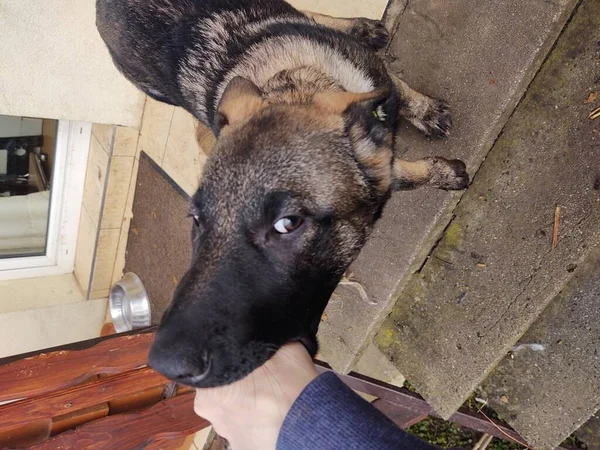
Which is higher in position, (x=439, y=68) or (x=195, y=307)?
(x=439, y=68)

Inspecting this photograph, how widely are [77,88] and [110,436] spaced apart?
3511 millimetres

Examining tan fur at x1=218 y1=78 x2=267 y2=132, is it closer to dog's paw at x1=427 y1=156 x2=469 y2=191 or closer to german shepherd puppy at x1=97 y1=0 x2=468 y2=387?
german shepherd puppy at x1=97 y1=0 x2=468 y2=387

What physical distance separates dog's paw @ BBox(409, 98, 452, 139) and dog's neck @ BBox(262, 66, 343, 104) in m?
0.70

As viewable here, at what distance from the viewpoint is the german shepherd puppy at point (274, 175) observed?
6.57ft

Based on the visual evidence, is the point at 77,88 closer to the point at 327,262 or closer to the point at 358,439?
the point at 327,262

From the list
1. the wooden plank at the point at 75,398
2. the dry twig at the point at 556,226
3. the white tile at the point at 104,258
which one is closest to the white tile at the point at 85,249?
the white tile at the point at 104,258

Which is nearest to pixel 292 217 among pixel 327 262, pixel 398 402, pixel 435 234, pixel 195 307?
pixel 327 262

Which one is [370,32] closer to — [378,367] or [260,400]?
[260,400]

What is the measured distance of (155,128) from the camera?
5.65 m

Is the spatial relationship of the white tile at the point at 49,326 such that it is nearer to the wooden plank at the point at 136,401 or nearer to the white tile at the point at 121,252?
the white tile at the point at 121,252

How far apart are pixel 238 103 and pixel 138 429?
2.35m

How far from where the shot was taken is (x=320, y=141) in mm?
2299

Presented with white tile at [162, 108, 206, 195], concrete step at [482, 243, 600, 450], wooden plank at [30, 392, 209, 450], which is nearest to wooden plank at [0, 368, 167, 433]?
wooden plank at [30, 392, 209, 450]

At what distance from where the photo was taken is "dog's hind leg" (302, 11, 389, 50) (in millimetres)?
3510
